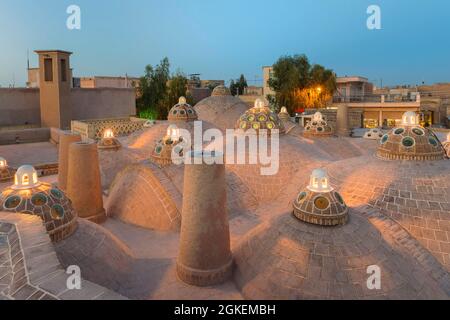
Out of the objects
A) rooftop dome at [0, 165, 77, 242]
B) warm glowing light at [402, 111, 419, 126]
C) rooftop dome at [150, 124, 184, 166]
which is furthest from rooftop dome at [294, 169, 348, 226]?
rooftop dome at [150, 124, 184, 166]

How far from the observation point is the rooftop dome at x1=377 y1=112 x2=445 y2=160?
25.6 feet

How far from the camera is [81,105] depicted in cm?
2200

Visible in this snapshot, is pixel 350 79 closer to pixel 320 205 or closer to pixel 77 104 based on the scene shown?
pixel 77 104

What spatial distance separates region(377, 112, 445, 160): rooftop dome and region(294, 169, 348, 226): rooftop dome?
99.4 inches

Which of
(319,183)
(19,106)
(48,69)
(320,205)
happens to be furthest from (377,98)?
(320,205)

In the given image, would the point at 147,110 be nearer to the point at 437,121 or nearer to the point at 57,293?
the point at 437,121

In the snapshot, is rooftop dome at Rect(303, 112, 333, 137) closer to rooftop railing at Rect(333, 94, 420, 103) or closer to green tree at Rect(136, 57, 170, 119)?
rooftop railing at Rect(333, 94, 420, 103)

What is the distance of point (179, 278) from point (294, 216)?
2.33m

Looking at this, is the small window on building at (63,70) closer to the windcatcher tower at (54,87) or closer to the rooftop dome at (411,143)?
the windcatcher tower at (54,87)

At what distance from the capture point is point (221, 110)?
21.3 metres

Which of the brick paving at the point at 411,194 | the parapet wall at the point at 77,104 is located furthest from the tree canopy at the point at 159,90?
the brick paving at the point at 411,194

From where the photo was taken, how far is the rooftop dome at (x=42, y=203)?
240 inches

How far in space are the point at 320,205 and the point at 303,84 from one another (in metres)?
26.5
